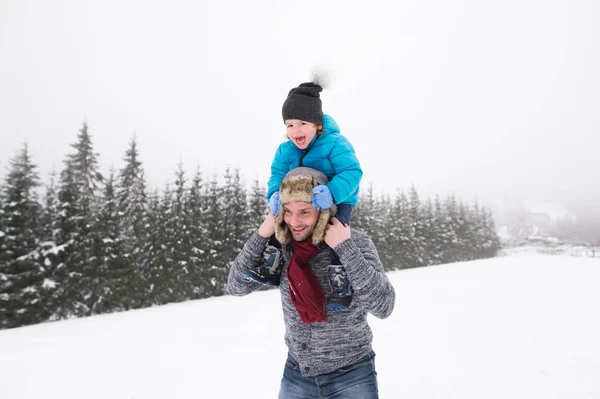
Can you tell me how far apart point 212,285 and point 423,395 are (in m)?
17.9

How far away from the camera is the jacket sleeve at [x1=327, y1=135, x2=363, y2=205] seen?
1911 millimetres

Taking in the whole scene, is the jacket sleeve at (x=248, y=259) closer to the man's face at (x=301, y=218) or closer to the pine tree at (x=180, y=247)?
the man's face at (x=301, y=218)

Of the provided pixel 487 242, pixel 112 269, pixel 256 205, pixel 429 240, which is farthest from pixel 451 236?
pixel 112 269

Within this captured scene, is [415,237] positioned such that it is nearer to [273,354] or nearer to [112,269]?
[112,269]

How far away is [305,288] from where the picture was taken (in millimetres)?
1717

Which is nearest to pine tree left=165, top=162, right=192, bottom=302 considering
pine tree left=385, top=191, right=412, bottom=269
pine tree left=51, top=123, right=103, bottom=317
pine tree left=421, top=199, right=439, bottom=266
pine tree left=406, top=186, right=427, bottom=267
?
pine tree left=51, top=123, right=103, bottom=317

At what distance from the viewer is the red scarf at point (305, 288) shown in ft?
5.66

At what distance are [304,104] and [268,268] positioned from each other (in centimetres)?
116

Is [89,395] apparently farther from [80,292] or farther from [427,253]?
[427,253]

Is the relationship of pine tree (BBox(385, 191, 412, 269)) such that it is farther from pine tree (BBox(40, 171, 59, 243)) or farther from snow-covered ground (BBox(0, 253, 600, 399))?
pine tree (BBox(40, 171, 59, 243))

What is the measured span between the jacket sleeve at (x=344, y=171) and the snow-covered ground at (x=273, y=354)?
3.80 meters

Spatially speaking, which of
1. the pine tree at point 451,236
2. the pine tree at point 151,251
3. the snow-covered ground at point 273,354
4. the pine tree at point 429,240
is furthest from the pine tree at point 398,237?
the snow-covered ground at point 273,354

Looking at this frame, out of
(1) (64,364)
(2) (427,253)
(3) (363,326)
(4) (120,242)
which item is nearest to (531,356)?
(3) (363,326)

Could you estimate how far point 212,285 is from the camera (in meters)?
20.5
